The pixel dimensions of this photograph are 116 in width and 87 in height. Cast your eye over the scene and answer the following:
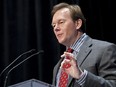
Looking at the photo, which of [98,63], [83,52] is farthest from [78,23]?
[98,63]

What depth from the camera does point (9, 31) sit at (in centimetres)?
422

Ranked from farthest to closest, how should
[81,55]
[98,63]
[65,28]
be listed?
1. [65,28]
2. [81,55]
3. [98,63]

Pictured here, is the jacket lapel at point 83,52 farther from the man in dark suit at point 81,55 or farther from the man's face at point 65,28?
the man's face at point 65,28

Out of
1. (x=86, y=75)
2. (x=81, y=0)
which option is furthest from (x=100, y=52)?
(x=81, y=0)

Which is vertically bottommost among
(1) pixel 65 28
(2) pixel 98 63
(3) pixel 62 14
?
(2) pixel 98 63

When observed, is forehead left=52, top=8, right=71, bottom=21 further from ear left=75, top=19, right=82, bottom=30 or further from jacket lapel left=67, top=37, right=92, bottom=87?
jacket lapel left=67, top=37, right=92, bottom=87

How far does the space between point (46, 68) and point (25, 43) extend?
0.40 m

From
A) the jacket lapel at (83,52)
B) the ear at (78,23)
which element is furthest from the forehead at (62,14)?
the jacket lapel at (83,52)

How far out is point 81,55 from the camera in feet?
8.70

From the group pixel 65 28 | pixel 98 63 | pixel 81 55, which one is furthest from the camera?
pixel 65 28

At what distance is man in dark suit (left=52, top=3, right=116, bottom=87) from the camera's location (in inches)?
86.3

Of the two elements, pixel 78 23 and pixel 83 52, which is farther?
pixel 78 23

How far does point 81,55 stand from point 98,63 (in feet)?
0.64

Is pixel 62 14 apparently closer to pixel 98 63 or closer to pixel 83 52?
pixel 83 52
